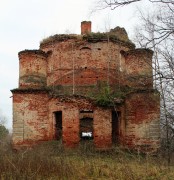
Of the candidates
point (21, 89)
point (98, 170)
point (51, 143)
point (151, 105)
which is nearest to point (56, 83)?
point (21, 89)

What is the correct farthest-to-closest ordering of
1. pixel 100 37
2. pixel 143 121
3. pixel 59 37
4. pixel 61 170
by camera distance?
pixel 59 37, pixel 100 37, pixel 143 121, pixel 61 170

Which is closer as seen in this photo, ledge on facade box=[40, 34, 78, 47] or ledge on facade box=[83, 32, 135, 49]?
ledge on facade box=[83, 32, 135, 49]

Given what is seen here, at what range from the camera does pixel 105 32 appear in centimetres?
1986

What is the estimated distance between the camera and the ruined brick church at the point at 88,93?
57.8ft

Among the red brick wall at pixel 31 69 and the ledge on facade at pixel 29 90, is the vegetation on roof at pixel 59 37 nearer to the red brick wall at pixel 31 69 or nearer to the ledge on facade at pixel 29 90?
the red brick wall at pixel 31 69

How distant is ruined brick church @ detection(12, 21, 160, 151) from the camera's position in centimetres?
1762

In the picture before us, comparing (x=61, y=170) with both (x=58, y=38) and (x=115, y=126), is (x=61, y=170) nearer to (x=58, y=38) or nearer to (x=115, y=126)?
(x=115, y=126)

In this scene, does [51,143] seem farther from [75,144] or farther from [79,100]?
[79,100]

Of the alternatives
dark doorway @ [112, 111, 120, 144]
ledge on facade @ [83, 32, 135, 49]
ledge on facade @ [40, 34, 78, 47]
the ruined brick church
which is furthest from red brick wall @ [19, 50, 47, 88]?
dark doorway @ [112, 111, 120, 144]

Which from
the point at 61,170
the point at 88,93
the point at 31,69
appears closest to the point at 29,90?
the point at 31,69

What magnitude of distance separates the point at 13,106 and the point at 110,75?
Result: 5101mm

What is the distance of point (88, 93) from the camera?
18422 millimetres

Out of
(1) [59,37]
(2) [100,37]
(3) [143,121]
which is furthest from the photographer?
(1) [59,37]

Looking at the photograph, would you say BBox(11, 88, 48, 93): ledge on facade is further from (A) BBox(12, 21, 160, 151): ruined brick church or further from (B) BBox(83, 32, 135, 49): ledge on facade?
(B) BBox(83, 32, 135, 49): ledge on facade
